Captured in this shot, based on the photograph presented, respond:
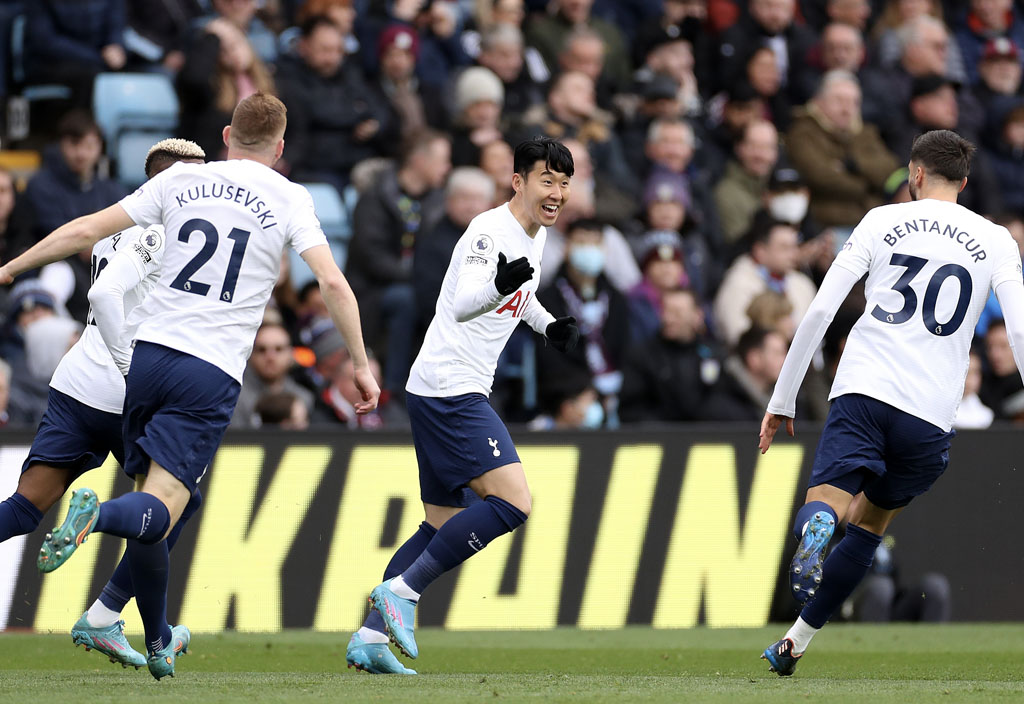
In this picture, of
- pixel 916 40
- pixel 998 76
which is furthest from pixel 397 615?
pixel 998 76

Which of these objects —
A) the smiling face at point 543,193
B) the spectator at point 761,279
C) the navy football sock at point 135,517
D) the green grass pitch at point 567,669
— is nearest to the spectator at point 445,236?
the spectator at point 761,279

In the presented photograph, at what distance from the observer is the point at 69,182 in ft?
39.0

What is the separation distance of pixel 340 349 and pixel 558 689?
5201mm

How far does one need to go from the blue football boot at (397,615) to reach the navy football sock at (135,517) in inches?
44.3

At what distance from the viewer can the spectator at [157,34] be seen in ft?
44.7

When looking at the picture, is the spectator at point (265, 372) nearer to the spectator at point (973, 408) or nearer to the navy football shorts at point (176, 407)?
the navy football shorts at point (176, 407)

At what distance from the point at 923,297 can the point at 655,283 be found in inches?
238

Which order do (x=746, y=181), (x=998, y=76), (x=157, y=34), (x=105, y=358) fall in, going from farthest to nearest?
(x=998, y=76), (x=746, y=181), (x=157, y=34), (x=105, y=358)

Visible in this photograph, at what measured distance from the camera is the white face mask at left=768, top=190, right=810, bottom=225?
1395cm

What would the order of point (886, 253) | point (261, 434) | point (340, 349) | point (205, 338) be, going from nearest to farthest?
point (205, 338) → point (886, 253) → point (261, 434) → point (340, 349)

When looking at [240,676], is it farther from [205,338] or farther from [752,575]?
[752,575]

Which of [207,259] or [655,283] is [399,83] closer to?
[655,283]

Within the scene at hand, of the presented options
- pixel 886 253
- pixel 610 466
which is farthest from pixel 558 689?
pixel 610 466

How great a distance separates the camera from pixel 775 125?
610 inches
